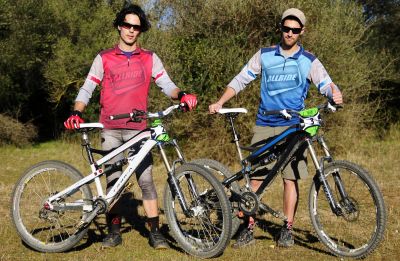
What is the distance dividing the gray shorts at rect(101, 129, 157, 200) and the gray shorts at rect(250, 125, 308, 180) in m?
1.02

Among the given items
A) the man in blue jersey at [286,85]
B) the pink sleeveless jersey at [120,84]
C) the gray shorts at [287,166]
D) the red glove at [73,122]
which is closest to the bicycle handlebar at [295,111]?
the man in blue jersey at [286,85]

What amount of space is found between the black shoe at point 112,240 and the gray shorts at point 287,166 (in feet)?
4.90

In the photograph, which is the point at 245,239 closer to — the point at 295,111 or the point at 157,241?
the point at 157,241

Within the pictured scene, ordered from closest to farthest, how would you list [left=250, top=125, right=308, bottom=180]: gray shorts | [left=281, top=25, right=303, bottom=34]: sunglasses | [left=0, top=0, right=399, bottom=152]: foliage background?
[left=281, top=25, right=303, bottom=34]: sunglasses < [left=250, top=125, right=308, bottom=180]: gray shorts < [left=0, top=0, right=399, bottom=152]: foliage background

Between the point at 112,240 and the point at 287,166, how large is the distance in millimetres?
1894

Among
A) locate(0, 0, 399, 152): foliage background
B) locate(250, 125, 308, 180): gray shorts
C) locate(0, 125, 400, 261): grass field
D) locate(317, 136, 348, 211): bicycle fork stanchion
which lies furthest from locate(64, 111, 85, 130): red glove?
locate(0, 0, 399, 152): foliage background

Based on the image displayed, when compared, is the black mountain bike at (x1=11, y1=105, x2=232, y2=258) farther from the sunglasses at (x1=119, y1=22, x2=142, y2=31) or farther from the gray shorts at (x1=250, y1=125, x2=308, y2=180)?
the sunglasses at (x1=119, y1=22, x2=142, y2=31)

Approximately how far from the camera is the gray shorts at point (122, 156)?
4938 millimetres

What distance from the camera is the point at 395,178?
847 cm

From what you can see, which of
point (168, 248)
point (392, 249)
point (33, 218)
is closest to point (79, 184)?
point (33, 218)

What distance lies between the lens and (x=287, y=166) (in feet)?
16.3

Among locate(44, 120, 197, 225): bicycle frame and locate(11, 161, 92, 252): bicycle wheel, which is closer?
locate(44, 120, 197, 225): bicycle frame

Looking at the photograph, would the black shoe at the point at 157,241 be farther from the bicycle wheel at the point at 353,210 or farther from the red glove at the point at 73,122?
the bicycle wheel at the point at 353,210

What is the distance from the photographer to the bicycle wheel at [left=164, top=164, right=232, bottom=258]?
4.44 meters
